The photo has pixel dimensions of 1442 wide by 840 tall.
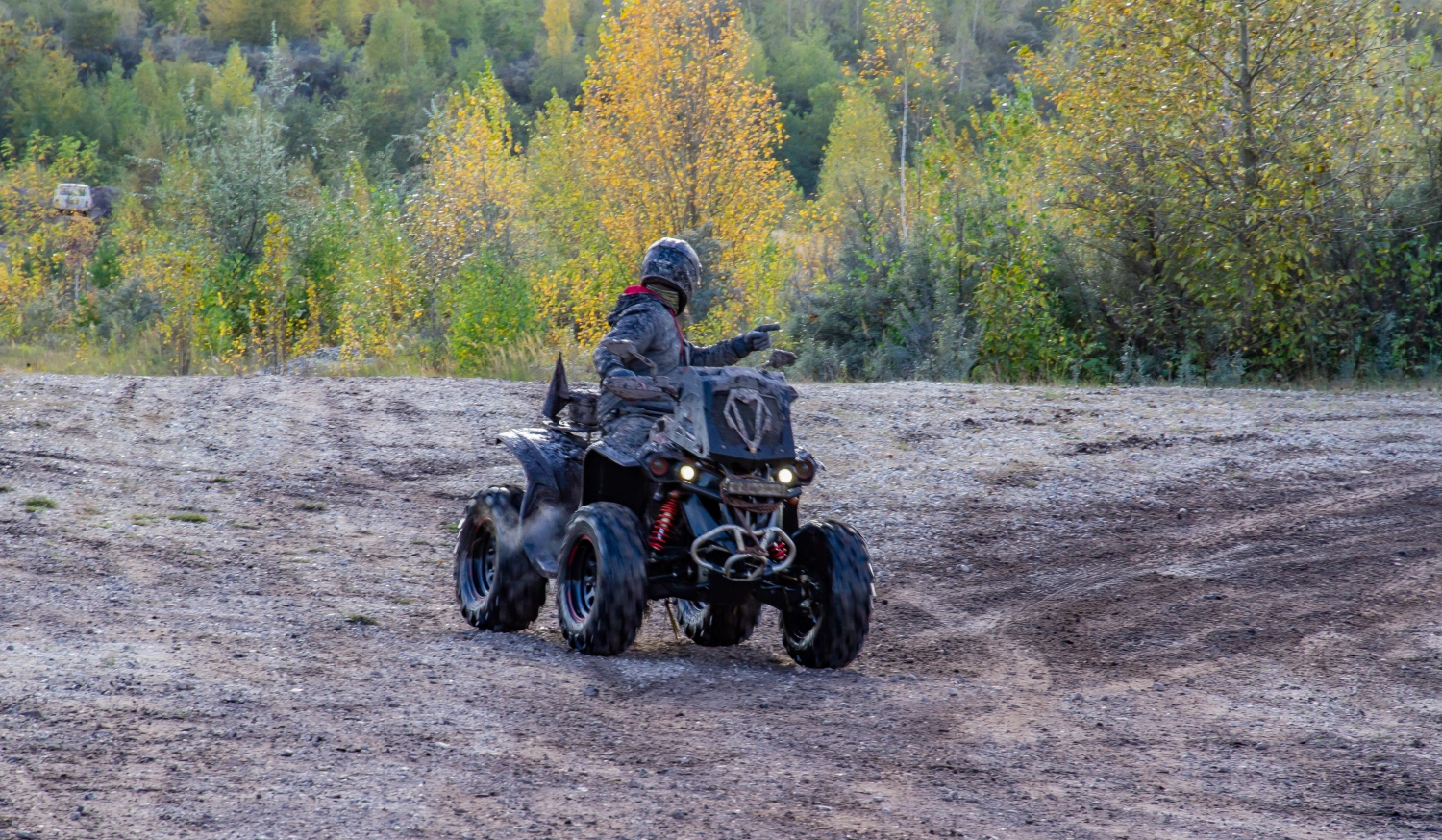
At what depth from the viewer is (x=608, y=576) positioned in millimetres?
6324

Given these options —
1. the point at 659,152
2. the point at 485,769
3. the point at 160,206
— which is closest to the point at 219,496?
the point at 485,769

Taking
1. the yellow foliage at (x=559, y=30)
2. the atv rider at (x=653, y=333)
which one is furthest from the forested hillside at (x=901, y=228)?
the yellow foliage at (x=559, y=30)

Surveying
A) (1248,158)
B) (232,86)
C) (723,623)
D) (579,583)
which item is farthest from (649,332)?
(232,86)

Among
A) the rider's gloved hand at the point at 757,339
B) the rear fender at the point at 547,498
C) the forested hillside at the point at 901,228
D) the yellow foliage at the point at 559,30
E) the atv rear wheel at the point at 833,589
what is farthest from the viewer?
the yellow foliage at the point at 559,30

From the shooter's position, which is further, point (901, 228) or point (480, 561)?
point (901, 228)

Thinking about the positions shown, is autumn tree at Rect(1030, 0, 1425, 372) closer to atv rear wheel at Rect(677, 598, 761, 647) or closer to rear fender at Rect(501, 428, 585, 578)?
atv rear wheel at Rect(677, 598, 761, 647)

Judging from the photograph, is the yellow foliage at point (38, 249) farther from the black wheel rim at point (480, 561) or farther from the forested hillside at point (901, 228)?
the black wheel rim at point (480, 561)

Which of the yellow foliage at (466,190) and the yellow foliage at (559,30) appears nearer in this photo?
the yellow foliage at (466,190)

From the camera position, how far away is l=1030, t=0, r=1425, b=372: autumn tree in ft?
58.9

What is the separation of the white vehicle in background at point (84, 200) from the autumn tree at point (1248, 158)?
148ft

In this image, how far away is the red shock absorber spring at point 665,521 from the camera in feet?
22.1

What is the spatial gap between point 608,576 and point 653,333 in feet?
4.92

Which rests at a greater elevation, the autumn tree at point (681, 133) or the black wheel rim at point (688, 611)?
the autumn tree at point (681, 133)

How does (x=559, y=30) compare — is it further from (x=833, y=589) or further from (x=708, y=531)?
(x=833, y=589)
